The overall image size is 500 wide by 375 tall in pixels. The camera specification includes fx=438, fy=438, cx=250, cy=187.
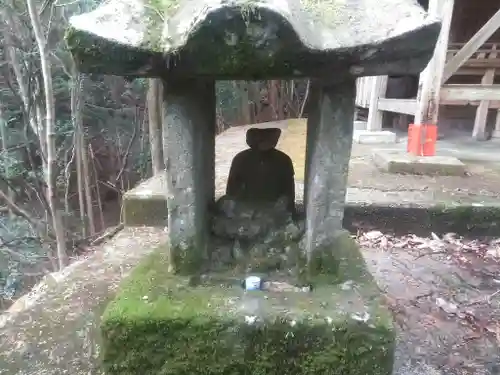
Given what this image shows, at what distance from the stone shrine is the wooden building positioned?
0.38 metres

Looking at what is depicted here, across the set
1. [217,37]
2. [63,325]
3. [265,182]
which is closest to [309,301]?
[265,182]

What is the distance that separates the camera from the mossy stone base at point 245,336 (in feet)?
5.41

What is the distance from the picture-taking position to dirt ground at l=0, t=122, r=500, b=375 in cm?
209

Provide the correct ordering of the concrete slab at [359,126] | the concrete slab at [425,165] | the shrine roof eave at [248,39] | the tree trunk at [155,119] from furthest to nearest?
the concrete slab at [359,126] → the tree trunk at [155,119] → the concrete slab at [425,165] → the shrine roof eave at [248,39]

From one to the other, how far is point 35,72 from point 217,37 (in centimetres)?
514

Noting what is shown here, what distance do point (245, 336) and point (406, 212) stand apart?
7.62 feet

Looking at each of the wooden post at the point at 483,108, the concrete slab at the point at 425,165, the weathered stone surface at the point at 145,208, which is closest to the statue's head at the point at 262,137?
the weathered stone surface at the point at 145,208

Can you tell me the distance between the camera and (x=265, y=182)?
2199 mm

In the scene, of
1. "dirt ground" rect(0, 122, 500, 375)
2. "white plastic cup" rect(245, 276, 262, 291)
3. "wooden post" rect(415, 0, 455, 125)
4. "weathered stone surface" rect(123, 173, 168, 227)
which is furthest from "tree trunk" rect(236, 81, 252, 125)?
"white plastic cup" rect(245, 276, 262, 291)

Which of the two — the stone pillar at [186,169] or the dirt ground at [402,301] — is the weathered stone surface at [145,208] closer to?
the dirt ground at [402,301]

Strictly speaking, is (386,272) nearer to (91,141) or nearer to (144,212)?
(144,212)

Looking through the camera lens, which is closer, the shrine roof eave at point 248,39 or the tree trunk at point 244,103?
the shrine roof eave at point 248,39

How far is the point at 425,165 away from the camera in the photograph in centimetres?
432

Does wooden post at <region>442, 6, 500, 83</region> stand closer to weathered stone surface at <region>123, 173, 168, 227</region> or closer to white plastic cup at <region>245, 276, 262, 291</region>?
weathered stone surface at <region>123, 173, 168, 227</region>
